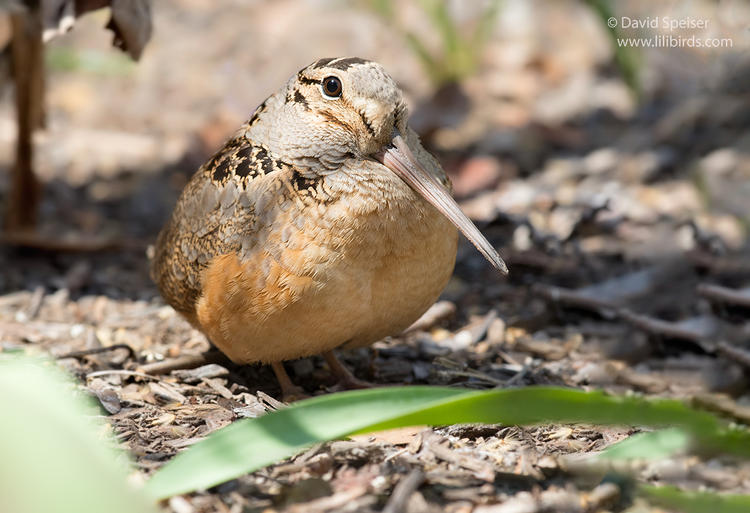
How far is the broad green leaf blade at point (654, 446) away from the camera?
2.67 m

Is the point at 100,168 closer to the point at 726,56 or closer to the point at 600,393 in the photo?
the point at 726,56

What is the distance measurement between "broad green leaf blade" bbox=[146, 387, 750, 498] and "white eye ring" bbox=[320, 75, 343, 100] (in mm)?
1255

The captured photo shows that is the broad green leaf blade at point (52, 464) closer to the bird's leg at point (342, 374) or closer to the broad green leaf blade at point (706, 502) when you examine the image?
the broad green leaf blade at point (706, 502)

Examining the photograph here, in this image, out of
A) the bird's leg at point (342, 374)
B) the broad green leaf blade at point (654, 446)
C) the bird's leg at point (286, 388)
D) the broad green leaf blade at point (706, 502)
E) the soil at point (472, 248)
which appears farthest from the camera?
the bird's leg at point (342, 374)

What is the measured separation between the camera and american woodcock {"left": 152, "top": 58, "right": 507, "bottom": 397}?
3.25 meters

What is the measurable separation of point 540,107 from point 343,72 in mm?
4173

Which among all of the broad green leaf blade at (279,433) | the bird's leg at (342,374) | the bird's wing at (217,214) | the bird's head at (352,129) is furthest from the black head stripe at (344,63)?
the broad green leaf blade at (279,433)

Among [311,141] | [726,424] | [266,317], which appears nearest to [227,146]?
[311,141]

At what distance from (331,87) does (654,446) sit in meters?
1.67

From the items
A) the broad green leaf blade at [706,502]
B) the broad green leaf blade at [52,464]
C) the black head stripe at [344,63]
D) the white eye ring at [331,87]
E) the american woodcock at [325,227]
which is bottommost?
the broad green leaf blade at [706,502]

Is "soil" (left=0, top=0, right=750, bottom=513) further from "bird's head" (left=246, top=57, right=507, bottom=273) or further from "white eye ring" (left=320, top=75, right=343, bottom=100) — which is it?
"white eye ring" (left=320, top=75, right=343, bottom=100)

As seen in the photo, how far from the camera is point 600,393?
2625 millimetres

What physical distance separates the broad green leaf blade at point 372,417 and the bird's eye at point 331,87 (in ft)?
4.13

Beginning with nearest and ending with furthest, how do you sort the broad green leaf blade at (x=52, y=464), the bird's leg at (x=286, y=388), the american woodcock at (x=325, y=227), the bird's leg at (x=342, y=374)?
1. the broad green leaf blade at (x=52, y=464)
2. the american woodcock at (x=325, y=227)
3. the bird's leg at (x=286, y=388)
4. the bird's leg at (x=342, y=374)
